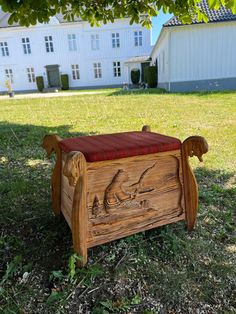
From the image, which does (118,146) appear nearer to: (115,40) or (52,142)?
(52,142)

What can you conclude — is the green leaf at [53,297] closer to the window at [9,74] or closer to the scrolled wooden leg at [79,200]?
the scrolled wooden leg at [79,200]

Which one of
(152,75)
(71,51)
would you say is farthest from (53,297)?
(71,51)

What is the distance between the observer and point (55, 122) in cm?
646

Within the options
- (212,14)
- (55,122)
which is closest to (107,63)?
(212,14)

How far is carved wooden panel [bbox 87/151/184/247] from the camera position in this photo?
1.53m

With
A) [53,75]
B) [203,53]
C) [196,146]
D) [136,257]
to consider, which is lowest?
[136,257]

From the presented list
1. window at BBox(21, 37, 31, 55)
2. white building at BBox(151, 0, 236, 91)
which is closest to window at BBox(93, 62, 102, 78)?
window at BBox(21, 37, 31, 55)

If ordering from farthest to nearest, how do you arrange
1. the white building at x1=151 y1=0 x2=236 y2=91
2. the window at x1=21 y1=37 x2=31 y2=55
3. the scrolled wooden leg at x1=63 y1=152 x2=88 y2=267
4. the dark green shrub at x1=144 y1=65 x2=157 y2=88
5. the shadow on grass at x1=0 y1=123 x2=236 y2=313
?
1. the window at x1=21 y1=37 x2=31 y2=55
2. the dark green shrub at x1=144 y1=65 x2=157 y2=88
3. the white building at x1=151 y1=0 x2=236 y2=91
4. the shadow on grass at x1=0 y1=123 x2=236 y2=313
5. the scrolled wooden leg at x1=63 y1=152 x2=88 y2=267

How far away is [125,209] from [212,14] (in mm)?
15660

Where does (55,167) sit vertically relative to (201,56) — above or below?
below

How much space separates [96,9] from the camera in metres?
3.00

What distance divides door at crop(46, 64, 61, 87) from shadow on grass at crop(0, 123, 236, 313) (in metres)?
28.6

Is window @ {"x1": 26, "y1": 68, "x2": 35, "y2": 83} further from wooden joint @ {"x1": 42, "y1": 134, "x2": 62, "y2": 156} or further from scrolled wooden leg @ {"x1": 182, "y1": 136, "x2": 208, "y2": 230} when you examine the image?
scrolled wooden leg @ {"x1": 182, "y1": 136, "x2": 208, "y2": 230}

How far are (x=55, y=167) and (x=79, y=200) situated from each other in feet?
1.90
